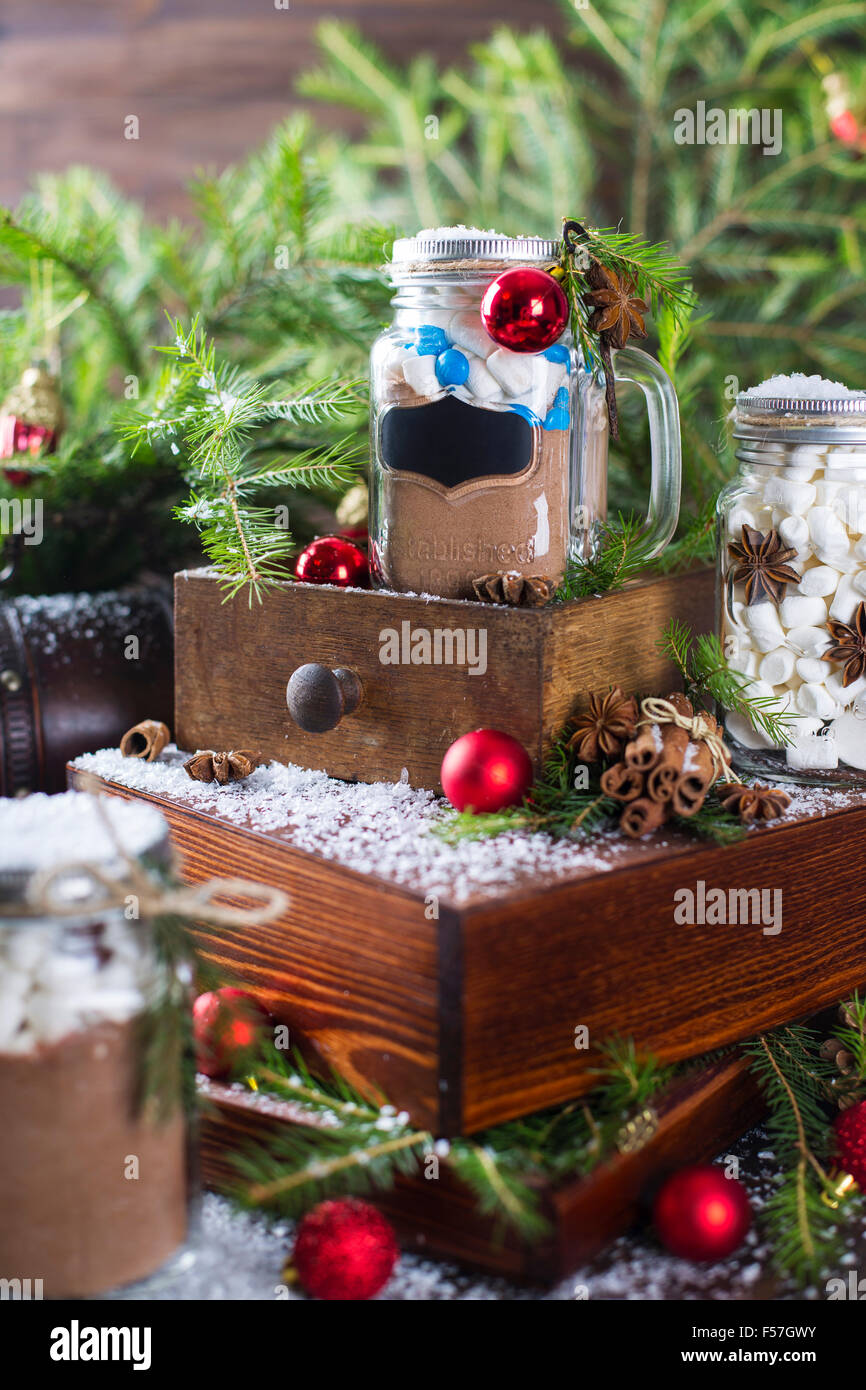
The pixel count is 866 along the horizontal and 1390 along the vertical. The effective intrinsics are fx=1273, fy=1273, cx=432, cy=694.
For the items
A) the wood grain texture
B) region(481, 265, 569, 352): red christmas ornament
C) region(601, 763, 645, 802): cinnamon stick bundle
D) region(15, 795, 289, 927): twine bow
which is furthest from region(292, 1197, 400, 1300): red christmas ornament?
region(481, 265, 569, 352): red christmas ornament

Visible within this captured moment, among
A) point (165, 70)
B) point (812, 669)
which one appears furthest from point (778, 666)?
point (165, 70)

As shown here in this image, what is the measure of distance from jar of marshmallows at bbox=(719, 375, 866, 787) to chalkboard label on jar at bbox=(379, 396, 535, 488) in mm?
150

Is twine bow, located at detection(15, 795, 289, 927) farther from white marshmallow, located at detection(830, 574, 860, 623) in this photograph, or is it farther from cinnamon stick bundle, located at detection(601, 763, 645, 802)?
white marshmallow, located at detection(830, 574, 860, 623)

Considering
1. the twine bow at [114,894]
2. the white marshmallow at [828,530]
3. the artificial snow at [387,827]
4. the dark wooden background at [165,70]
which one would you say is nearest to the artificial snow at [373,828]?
the artificial snow at [387,827]

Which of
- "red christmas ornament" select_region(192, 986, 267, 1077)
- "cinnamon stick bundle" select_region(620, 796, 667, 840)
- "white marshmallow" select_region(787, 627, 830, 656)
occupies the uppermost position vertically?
"white marshmallow" select_region(787, 627, 830, 656)

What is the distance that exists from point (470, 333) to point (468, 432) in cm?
6

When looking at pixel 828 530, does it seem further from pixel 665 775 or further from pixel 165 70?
pixel 165 70

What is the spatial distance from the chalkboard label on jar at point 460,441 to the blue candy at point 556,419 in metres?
0.01

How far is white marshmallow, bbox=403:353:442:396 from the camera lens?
73cm

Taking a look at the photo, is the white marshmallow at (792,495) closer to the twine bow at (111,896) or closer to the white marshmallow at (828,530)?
the white marshmallow at (828,530)

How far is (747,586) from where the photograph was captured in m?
0.77

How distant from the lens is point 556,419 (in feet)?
2.40

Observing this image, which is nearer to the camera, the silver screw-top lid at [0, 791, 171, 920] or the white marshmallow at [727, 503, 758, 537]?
the silver screw-top lid at [0, 791, 171, 920]

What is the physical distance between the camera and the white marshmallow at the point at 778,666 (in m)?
0.76
